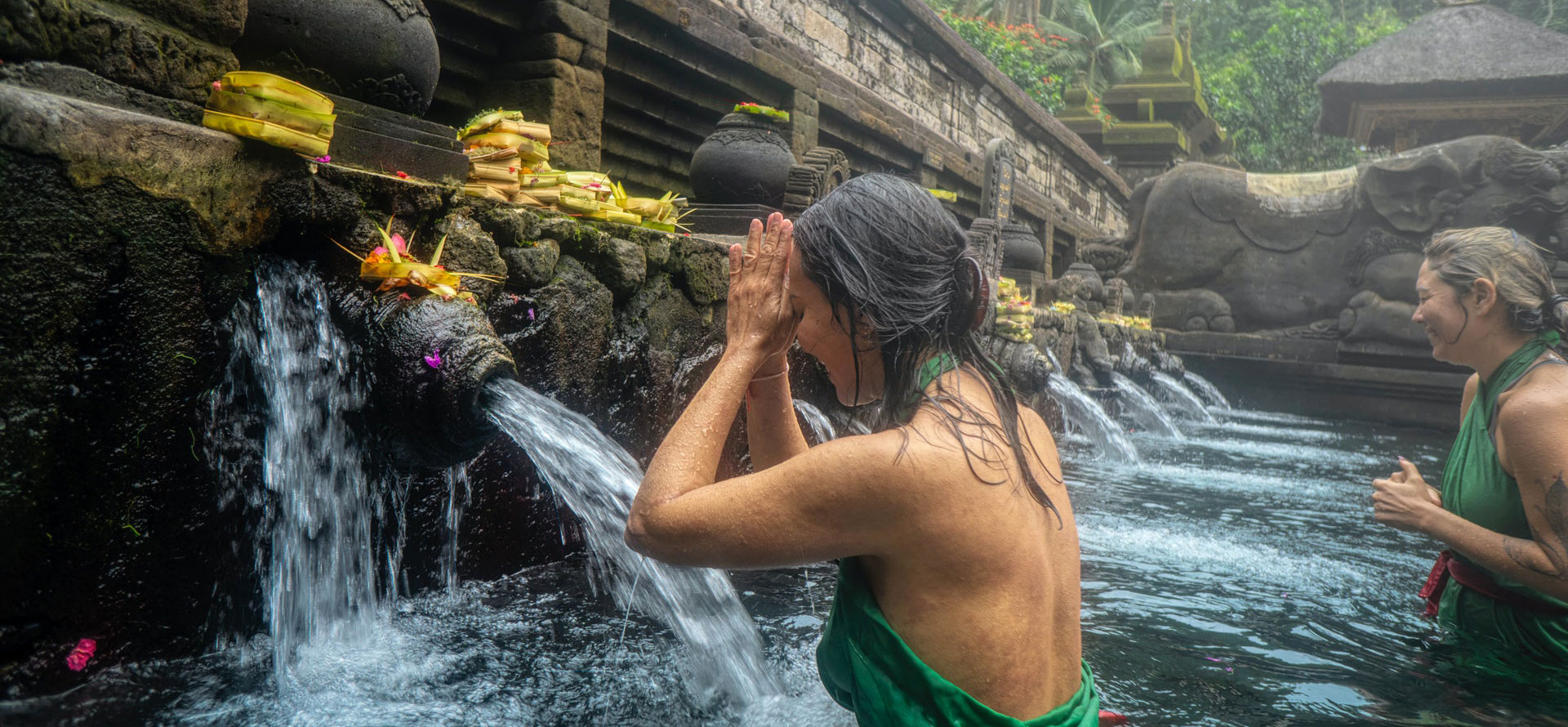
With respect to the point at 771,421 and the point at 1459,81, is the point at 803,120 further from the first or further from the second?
the point at 1459,81

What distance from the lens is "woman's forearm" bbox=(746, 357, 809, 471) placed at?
181cm

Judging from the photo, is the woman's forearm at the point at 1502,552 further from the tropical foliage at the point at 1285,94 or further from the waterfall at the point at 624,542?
the tropical foliage at the point at 1285,94

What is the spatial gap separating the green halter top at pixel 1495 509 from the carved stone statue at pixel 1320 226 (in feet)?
35.0

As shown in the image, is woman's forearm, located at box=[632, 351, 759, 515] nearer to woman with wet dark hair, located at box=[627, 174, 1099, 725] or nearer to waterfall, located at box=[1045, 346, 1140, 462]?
woman with wet dark hair, located at box=[627, 174, 1099, 725]

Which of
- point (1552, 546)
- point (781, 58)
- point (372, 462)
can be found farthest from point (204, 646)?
point (781, 58)

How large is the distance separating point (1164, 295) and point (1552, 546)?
1260 cm

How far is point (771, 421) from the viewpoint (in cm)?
185

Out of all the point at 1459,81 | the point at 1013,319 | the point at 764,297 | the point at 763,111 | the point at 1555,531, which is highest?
the point at 1459,81

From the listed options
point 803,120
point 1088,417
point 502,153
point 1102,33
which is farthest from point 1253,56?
point 502,153

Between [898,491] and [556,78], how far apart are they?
4.46 metres

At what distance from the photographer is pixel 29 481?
1777 millimetres

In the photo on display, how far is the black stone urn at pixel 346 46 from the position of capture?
8.26 ft

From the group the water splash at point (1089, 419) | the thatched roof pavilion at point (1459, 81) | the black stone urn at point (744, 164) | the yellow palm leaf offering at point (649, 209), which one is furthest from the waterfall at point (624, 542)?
the thatched roof pavilion at point (1459, 81)

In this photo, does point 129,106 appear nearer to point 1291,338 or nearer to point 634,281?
point 634,281
